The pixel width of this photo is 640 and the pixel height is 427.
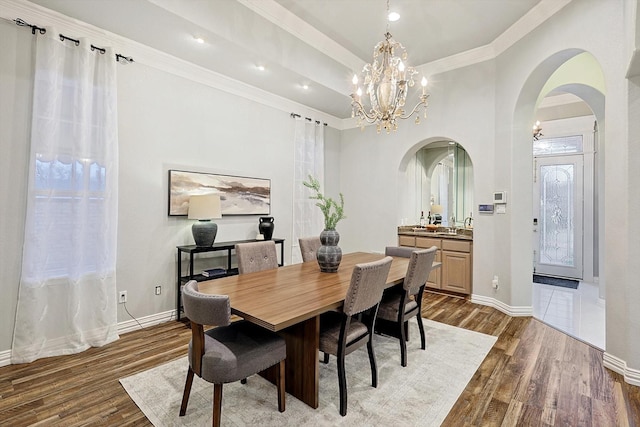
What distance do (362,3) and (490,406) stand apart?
12.4 ft

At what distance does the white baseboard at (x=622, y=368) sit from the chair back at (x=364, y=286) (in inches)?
82.1

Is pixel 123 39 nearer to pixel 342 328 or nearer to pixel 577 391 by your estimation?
pixel 342 328

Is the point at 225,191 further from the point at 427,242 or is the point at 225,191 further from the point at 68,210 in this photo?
the point at 427,242

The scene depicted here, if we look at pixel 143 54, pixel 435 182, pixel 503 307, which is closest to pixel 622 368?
pixel 503 307

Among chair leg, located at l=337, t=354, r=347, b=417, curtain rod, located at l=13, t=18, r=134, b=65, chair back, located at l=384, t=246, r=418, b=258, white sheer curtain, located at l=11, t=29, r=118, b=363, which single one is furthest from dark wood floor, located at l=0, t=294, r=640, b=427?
curtain rod, located at l=13, t=18, r=134, b=65

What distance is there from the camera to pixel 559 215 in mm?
5820

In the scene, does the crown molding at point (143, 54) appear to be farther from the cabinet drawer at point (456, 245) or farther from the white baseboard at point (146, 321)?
Answer: the cabinet drawer at point (456, 245)

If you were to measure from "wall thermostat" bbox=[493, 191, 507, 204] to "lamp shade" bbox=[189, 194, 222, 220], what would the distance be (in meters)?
3.53

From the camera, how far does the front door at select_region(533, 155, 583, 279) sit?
5.60 meters

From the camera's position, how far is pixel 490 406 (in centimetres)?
207

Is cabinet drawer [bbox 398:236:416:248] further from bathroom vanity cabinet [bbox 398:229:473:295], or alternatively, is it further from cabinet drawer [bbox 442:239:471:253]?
cabinet drawer [bbox 442:239:471:253]

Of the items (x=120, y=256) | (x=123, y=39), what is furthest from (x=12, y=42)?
(x=120, y=256)

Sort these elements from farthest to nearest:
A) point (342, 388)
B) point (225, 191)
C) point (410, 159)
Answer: point (410, 159), point (225, 191), point (342, 388)

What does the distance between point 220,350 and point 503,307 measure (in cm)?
367
